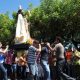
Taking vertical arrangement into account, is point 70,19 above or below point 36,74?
above

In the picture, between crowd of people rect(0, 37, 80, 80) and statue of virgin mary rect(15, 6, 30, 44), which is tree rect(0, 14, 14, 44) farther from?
crowd of people rect(0, 37, 80, 80)

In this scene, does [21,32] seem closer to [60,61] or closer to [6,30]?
[60,61]

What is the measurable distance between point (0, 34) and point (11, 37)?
3.46 metres

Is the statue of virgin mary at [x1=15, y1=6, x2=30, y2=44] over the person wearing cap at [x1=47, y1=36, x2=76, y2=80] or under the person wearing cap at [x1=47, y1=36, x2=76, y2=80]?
over

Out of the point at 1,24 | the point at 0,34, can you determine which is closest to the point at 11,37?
the point at 0,34

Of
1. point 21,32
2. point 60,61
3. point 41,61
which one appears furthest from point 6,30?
point 60,61

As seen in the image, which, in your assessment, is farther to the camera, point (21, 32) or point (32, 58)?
point (21, 32)

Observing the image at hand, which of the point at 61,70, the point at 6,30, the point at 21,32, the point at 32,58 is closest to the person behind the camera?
the point at 61,70

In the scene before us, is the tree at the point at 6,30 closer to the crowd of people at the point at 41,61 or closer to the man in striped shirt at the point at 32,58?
the crowd of people at the point at 41,61

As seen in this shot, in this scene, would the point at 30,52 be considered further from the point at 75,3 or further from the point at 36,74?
the point at 75,3

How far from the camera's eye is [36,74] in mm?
17172

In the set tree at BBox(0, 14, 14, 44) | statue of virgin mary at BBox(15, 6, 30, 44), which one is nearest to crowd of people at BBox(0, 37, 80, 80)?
statue of virgin mary at BBox(15, 6, 30, 44)

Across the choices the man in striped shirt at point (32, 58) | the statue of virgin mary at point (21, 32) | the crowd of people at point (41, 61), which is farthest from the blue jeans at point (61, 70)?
the statue of virgin mary at point (21, 32)

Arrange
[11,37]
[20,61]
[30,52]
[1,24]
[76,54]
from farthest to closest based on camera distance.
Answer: [1,24], [11,37], [20,61], [76,54], [30,52]
